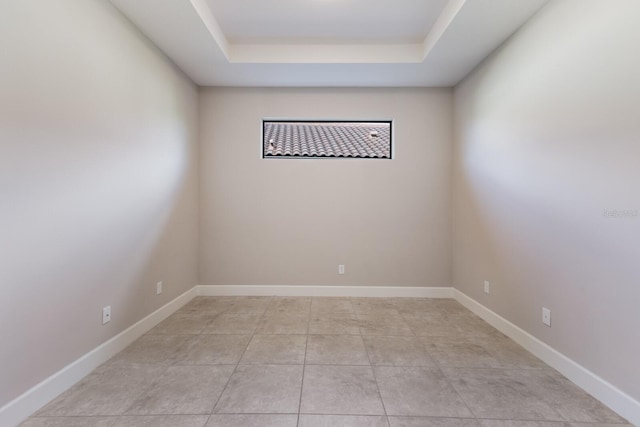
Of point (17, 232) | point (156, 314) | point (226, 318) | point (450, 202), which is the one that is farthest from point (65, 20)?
point (450, 202)

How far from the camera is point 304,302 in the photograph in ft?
11.4

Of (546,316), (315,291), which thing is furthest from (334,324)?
(546,316)

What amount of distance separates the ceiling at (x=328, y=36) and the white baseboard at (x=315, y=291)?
2507 millimetres

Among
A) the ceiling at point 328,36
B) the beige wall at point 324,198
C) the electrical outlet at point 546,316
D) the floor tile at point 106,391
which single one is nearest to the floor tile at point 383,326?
the beige wall at point 324,198

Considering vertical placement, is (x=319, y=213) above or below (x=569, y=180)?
below

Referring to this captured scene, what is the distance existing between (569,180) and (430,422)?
1742 mm

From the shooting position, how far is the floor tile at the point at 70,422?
1517 millimetres

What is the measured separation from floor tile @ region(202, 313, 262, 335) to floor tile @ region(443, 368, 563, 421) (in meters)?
1.71

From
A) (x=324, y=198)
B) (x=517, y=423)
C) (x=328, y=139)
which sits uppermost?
(x=328, y=139)

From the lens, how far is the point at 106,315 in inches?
85.2

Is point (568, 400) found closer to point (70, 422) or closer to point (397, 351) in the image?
point (397, 351)

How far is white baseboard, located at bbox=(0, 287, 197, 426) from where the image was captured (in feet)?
4.94

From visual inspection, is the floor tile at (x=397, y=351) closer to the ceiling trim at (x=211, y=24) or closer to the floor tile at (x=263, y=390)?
the floor tile at (x=263, y=390)

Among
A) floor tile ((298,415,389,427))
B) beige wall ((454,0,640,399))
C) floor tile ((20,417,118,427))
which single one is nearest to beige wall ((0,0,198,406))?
floor tile ((20,417,118,427))
